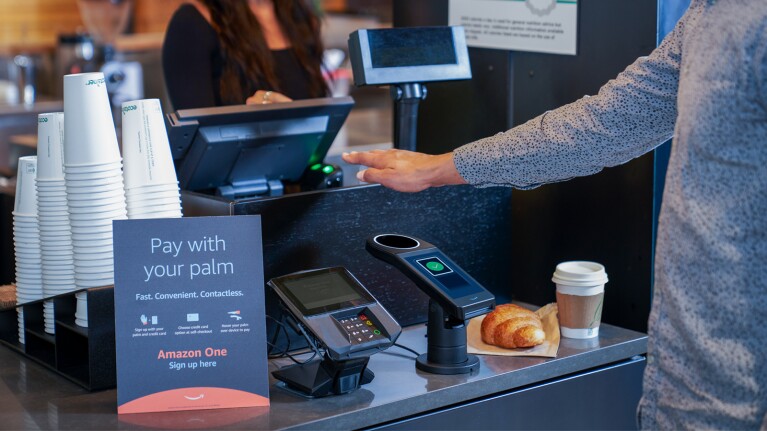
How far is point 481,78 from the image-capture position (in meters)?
2.21

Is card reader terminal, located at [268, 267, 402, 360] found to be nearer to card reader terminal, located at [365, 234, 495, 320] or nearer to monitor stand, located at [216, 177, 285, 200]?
card reader terminal, located at [365, 234, 495, 320]

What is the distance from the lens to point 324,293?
1.52m

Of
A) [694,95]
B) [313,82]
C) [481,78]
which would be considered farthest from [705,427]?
[313,82]

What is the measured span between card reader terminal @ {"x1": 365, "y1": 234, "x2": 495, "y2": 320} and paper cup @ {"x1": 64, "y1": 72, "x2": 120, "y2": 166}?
0.42 m

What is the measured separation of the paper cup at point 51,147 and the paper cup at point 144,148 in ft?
0.38

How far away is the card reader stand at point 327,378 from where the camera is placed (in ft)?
4.83

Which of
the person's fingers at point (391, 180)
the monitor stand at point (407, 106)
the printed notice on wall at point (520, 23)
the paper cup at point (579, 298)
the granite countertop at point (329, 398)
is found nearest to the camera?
the granite countertop at point (329, 398)

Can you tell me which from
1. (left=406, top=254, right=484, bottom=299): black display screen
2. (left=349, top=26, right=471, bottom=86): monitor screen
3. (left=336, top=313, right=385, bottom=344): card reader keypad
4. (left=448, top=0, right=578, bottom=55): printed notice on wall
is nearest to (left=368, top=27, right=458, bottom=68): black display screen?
(left=349, top=26, right=471, bottom=86): monitor screen

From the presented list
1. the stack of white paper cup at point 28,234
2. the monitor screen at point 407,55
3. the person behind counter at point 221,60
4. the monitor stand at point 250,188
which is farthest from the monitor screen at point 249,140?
the person behind counter at point 221,60

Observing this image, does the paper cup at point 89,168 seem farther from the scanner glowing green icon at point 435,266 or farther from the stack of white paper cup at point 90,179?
the scanner glowing green icon at point 435,266

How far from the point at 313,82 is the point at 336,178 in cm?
84

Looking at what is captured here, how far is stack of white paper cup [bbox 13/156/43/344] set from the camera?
5.47 ft

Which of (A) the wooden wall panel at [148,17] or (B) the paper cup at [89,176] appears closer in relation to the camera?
(B) the paper cup at [89,176]

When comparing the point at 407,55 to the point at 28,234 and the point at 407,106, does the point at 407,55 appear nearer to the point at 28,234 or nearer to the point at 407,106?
the point at 407,106
